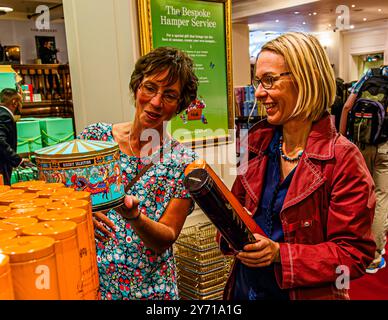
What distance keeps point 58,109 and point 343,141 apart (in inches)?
178

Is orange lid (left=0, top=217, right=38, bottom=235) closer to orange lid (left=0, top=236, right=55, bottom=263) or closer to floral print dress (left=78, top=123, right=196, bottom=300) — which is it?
orange lid (left=0, top=236, right=55, bottom=263)

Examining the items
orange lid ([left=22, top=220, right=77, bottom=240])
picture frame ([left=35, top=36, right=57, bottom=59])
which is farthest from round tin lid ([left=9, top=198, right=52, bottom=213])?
picture frame ([left=35, top=36, right=57, bottom=59])

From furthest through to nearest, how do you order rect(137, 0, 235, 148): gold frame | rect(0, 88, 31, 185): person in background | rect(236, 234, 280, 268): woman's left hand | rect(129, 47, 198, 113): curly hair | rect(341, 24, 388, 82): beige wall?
rect(341, 24, 388, 82): beige wall
rect(0, 88, 31, 185): person in background
rect(137, 0, 235, 148): gold frame
rect(129, 47, 198, 113): curly hair
rect(236, 234, 280, 268): woman's left hand

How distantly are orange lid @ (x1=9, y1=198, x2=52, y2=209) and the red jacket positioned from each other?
0.67 m

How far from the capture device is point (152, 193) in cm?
141

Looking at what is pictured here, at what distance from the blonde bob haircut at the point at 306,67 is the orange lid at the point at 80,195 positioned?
2.28 feet

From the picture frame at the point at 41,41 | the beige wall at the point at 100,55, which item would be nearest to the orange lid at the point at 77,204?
the beige wall at the point at 100,55

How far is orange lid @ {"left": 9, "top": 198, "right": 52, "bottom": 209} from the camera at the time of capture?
2.40ft

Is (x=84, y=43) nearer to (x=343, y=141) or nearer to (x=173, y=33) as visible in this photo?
(x=173, y=33)

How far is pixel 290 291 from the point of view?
1184mm

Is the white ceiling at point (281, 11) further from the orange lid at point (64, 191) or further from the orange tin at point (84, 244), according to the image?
the orange tin at point (84, 244)

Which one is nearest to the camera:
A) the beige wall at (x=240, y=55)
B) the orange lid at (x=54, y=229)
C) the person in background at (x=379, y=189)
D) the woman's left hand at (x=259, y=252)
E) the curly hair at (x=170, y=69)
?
the orange lid at (x=54, y=229)

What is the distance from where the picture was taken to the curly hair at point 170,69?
137 cm
